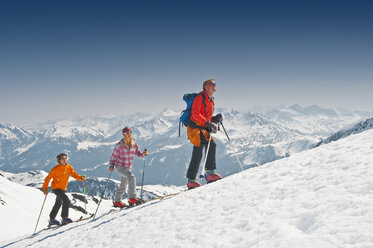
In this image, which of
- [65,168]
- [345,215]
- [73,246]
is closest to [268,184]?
[345,215]

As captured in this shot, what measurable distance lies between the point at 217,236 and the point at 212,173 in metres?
4.85

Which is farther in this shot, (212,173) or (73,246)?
(212,173)

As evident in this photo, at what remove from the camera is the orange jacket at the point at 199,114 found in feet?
26.4

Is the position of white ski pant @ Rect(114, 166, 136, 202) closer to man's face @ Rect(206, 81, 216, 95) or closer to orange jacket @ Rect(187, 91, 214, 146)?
orange jacket @ Rect(187, 91, 214, 146)

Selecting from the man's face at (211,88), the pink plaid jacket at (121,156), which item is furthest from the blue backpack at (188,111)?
the pink plaid jacket at (121,156)

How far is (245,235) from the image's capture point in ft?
12.6

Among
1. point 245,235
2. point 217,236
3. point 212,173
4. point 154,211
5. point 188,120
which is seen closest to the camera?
point 245,235

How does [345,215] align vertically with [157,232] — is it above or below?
below

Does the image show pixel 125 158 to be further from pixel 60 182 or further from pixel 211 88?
pixel 211 88

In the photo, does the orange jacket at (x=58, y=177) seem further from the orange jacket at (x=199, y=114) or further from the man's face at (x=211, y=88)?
the man's face at (x=211, y=88)

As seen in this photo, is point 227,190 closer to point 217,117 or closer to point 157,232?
point 157,232

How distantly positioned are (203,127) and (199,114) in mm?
679

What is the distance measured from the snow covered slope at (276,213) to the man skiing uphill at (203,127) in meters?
1.72

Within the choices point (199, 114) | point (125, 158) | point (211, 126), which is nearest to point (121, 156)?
point (125, 158)
